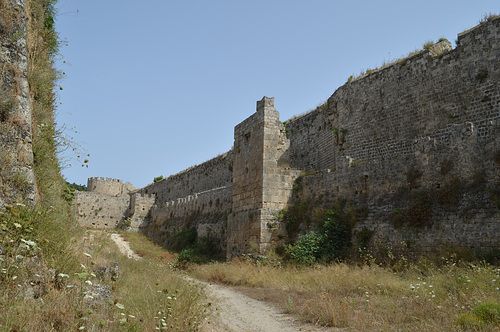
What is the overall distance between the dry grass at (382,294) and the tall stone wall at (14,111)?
5.02 m

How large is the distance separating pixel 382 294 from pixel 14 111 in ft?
23.4

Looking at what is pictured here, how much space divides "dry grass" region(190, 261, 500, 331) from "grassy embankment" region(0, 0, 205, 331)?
2.40m

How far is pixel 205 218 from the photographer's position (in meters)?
22.4

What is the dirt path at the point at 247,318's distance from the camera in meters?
6.67

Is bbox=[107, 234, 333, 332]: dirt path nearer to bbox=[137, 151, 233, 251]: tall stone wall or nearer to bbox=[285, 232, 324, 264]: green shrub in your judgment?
bbox=[285, 232, 324, 264]: green shrub

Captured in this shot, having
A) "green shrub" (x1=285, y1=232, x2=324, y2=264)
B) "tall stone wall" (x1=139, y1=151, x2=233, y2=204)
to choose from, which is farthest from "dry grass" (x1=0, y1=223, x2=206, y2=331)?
"tall stone wall" (x1=139, y1=151, x2=233, y2=204)

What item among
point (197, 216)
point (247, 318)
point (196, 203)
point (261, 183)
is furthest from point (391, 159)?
point (196, 203)

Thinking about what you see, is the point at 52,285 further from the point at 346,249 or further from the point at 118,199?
the point at 118,199

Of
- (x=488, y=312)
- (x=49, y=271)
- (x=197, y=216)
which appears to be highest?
(x=197, y=216)

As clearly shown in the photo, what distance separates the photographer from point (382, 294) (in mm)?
7992

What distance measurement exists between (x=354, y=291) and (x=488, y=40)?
1228cm

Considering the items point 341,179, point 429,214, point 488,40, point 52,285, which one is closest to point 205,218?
point 341,179

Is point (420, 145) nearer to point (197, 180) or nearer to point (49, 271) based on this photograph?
point (49, 271)

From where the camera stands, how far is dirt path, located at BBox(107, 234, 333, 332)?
21.9 ft
